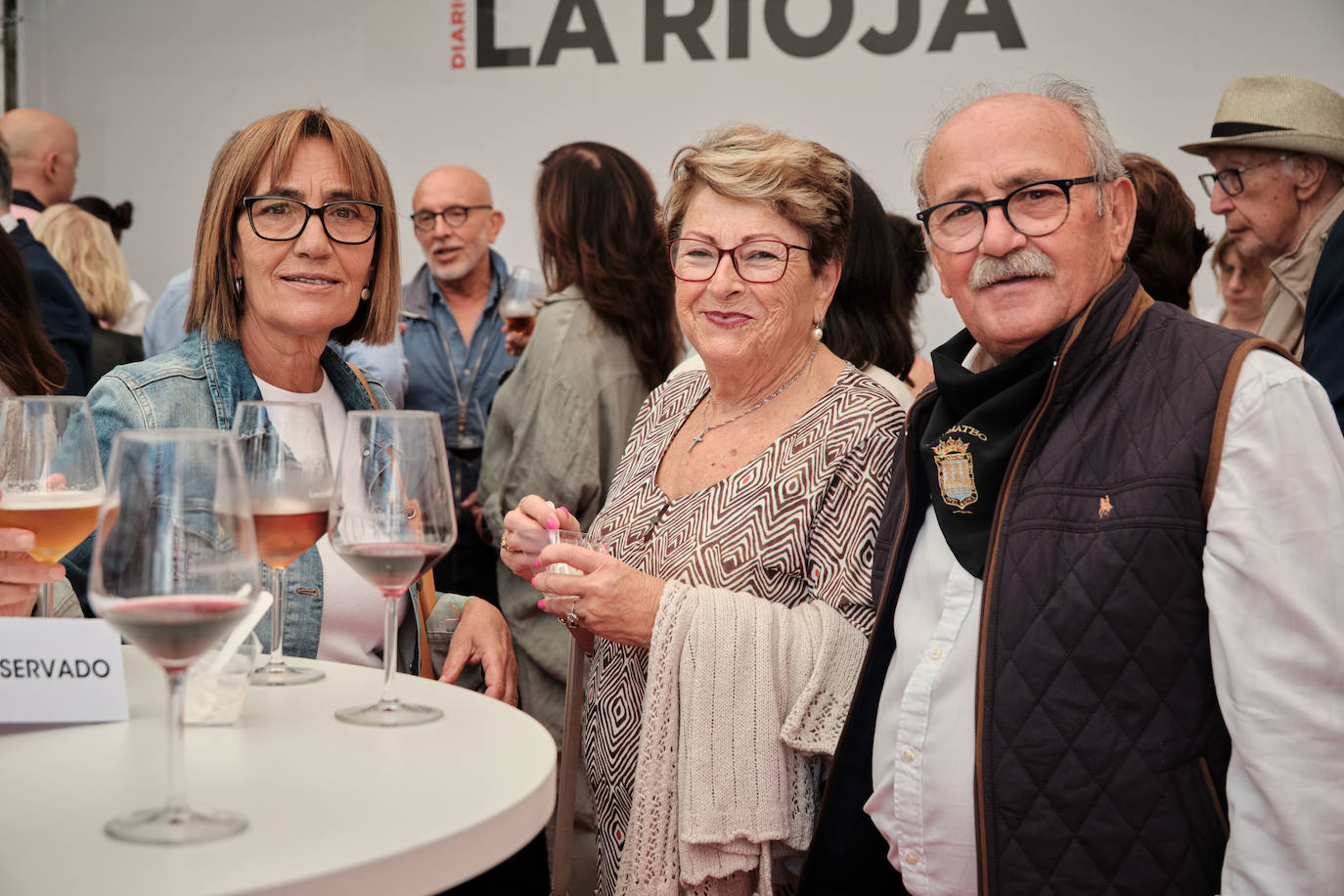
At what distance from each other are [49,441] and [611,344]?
2.15m

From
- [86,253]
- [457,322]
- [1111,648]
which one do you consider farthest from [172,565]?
[86,253]

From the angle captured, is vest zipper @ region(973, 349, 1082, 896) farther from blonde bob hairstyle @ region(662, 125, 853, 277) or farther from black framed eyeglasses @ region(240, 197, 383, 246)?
black framed eyeglasses @ region(240, 197, 383, 246)

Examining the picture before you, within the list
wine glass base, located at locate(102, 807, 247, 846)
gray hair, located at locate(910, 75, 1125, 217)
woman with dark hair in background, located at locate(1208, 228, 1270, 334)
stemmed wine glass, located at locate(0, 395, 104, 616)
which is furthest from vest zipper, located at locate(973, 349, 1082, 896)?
woman with dark hair in background, located at locate(1208, 228, 1270, 334)

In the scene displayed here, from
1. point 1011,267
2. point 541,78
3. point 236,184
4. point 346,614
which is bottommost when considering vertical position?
point 346,614

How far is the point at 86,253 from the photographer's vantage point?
478 centimetres

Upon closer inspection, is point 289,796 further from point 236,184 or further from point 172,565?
point 236,184

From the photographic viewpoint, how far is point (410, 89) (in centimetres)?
585

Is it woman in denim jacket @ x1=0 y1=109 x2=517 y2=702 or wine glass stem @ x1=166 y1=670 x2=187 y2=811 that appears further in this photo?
woman in denim jacket @ x1=0 y1=109 x2=517 y2=702

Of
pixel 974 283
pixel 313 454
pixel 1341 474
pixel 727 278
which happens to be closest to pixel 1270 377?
pixel 1341 474

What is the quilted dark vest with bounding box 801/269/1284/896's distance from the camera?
151 cm

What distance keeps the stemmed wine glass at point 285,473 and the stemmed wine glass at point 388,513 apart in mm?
52

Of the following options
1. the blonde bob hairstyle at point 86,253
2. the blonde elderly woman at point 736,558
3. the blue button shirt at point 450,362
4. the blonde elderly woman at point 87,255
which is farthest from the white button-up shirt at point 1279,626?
the blonde bob hairstyle at point 86,253

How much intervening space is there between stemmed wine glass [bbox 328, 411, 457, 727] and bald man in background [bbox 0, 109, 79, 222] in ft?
15.3

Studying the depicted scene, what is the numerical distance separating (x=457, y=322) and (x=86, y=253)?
1.54 m
